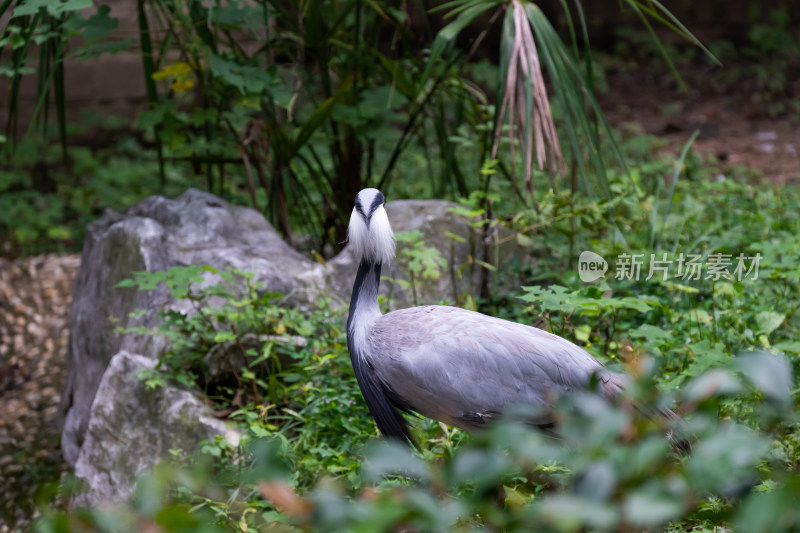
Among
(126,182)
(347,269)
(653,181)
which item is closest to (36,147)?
(126,182)

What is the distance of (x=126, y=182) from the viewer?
6766 millimetres

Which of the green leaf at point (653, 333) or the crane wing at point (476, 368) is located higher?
the crane wing at point (476, 368)

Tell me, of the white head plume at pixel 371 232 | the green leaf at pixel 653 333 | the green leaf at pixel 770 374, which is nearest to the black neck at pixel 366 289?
the white head plume at pixel 371 232

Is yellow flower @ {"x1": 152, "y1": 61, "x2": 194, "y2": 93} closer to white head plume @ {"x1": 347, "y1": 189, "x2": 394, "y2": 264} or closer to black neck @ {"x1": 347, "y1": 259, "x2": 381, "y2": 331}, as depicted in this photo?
white head plume @ {"x1": 347, "y1": 189, "x2": 394, "y2": 264}

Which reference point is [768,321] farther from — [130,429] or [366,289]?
[130,429]

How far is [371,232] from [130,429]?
4.47ft

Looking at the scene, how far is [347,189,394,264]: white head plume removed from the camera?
258 cm

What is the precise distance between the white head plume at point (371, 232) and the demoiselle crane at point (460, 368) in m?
0.22

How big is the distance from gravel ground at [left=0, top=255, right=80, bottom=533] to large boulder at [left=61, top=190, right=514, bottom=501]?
0.58 ft

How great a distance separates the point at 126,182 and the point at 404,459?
6384mm

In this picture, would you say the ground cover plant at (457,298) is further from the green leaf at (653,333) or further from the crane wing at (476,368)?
the crane wing at (476,368)

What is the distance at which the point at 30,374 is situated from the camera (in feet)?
14.8

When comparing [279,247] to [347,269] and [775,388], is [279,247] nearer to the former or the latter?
[347,269]

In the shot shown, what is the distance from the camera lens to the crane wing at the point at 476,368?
7.72 ft
